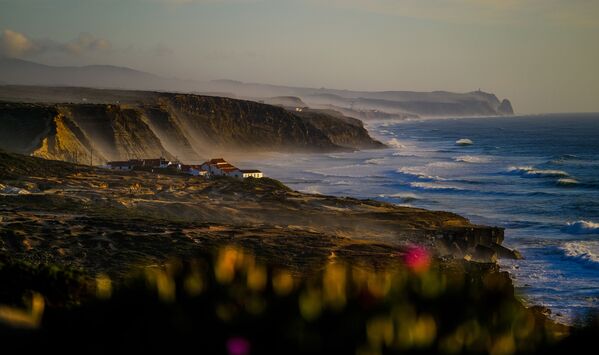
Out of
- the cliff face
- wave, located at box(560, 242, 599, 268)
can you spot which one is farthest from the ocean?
the cliff face

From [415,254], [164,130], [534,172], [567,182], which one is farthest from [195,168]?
[415,254]

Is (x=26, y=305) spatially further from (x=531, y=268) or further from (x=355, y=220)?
(x=355, y=220)

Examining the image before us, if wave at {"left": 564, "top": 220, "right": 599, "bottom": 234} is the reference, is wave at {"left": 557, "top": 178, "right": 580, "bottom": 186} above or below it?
above

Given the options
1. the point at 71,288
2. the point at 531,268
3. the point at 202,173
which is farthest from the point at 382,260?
the point at 202,173

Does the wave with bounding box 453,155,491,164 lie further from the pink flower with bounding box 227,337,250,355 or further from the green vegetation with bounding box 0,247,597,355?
the pink flower with bounding box 227,337,250,355

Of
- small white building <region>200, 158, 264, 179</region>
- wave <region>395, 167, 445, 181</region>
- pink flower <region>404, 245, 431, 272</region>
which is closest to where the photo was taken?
pink flower <region>404, 245, 431, 272</region>

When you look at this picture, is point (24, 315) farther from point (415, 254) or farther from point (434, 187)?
point (434, 187)
